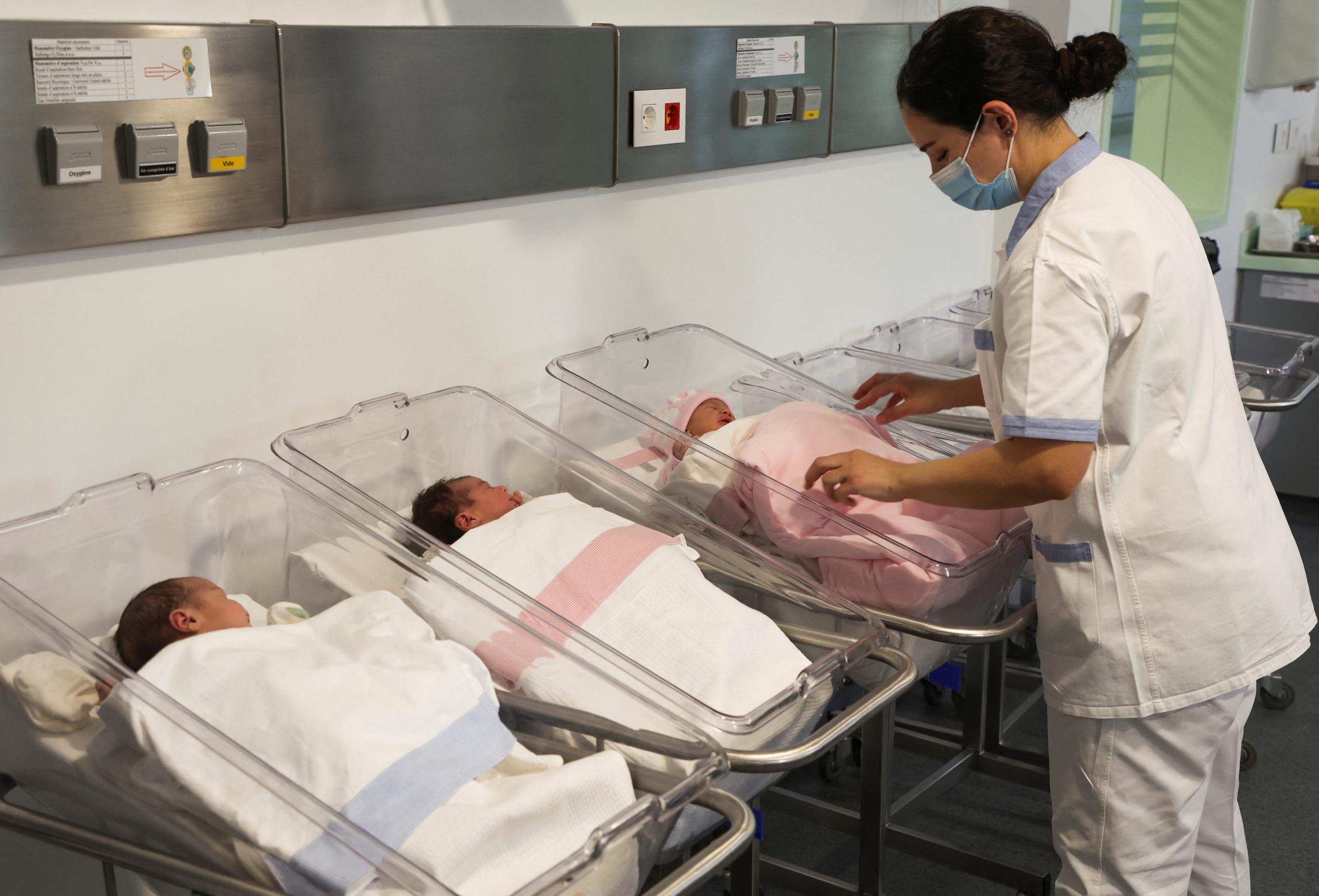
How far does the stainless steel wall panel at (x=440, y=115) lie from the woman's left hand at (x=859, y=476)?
69cm

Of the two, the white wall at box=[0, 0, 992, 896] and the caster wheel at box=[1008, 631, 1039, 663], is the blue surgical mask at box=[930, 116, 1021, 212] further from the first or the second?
the caster wheel at box=[1008, 631, 1039, 663]

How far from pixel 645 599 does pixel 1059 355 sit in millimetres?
546

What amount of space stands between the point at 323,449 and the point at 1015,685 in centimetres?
205

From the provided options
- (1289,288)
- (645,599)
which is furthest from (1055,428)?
(1289,288)

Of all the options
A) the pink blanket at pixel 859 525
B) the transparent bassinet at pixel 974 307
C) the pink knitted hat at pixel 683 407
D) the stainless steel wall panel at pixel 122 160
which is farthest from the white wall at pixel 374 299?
the pink blanket at pixel 859 525

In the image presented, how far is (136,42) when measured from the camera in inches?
54.3

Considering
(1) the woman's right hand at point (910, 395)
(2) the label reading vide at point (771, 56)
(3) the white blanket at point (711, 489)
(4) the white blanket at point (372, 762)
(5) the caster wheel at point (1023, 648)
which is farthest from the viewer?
(5) the caster wheel at point (1023, 648)

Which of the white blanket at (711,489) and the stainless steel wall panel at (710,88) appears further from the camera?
the stainless steel wall panel at (710,88)

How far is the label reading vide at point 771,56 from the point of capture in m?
2.27

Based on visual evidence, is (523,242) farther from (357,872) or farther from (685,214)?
(357,872)

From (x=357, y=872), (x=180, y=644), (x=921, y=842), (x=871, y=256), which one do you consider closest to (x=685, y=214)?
(x=871, y=256)

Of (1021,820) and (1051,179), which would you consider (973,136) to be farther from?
(1021,820)

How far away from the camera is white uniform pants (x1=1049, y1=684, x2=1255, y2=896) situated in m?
1.59

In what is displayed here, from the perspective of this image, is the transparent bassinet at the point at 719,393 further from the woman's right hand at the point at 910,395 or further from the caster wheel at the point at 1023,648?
the caster wheel at the point at 1023,648
